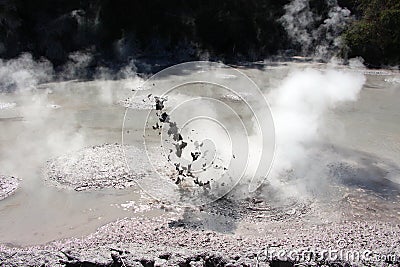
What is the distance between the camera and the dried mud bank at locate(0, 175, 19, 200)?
635 cm

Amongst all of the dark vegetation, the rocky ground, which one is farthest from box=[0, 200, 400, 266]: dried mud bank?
the dark vegetation

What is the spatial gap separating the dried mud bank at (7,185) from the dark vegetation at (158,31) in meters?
9.11

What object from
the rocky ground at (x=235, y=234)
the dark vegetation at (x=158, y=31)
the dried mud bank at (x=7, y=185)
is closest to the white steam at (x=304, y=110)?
the rocky ground at (x=235, y=234)

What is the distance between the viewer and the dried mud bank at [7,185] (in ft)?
20.8

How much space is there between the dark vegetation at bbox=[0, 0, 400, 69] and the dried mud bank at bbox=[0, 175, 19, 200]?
29.9 ft

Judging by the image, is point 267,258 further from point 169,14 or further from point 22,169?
point 169,14

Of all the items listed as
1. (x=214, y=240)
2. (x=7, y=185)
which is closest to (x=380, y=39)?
(x=214, y=240)

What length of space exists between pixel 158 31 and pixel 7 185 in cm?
1249

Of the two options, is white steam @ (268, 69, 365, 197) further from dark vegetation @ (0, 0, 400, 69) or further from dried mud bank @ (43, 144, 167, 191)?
dark vegetation @ (0, 0, 400, 69)

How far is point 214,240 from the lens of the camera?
16.6ft

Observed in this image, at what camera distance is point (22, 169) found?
707cm

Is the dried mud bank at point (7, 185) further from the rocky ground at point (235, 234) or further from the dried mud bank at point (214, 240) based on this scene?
the dried mud bank at point (214, 240)

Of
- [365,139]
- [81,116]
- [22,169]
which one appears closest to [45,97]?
[81,116]

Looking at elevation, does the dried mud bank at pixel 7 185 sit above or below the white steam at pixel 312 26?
below
